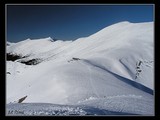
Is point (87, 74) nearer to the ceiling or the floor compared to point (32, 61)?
nearer to the floor

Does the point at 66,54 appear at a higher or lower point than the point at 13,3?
lower

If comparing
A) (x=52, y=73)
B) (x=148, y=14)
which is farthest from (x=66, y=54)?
(x=148, y=14)

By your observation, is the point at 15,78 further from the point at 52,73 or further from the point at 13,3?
the point at 13,3

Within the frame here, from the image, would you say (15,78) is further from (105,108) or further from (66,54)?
(105,108)

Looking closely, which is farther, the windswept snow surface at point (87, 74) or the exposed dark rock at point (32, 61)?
the exposed dark rock at point (32, 61)

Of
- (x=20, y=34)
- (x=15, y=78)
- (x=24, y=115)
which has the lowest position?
(x=24, y=115)

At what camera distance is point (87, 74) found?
10320mm

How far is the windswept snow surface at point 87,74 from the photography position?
1007cm

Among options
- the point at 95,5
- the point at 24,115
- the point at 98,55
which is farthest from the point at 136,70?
the point at 24,115

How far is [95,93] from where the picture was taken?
10.1 meters

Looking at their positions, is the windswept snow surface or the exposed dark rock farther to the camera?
the exposed dark rock

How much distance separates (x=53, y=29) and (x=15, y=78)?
1160mm

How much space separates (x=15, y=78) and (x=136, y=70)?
2299 millimetres

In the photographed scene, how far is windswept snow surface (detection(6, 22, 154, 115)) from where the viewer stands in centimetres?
1007
